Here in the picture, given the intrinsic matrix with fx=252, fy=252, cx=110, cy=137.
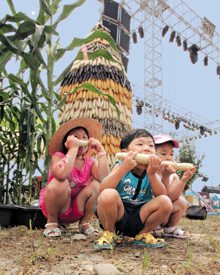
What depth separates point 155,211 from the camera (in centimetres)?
133

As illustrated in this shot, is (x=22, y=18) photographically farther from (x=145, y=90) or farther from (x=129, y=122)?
(x=145, y=90)

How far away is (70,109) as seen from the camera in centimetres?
317

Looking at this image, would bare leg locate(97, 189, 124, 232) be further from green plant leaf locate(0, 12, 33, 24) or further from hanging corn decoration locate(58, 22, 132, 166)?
hanging corn decoration locate(58, 22, 132, 166)

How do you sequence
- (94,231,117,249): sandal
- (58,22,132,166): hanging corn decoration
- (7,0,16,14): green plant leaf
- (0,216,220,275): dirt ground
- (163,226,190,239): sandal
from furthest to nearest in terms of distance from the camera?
(58,22,132,166): hanging corn decoration → (7,0,16,14): green plant leaf → (163,226,190,239): sandal → (94,231,117,249): sandal → (0,216,220,275): dirt ground

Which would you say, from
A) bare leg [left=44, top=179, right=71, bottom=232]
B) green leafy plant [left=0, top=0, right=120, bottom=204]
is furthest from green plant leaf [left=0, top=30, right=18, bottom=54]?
bare leg [left=44, top=179, right=71, bottom=232]

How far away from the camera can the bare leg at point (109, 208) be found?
1239 mm

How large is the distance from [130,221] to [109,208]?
0.64 ft

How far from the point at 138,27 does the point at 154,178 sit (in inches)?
397

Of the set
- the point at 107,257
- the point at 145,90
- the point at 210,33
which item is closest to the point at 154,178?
the point at 107,257

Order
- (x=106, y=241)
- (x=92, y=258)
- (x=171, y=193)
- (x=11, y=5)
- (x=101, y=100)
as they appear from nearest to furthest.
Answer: (x=92, y=258), (x=106, y=241), (x=171, y=193), (x=11, y=5), (x=101, y=100)

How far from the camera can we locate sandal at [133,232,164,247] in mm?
1311

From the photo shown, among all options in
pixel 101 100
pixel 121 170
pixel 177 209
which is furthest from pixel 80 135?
pixel 101 100

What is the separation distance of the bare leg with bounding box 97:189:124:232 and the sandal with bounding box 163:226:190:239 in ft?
1.97

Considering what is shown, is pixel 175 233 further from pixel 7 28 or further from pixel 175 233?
pixel 7 28
